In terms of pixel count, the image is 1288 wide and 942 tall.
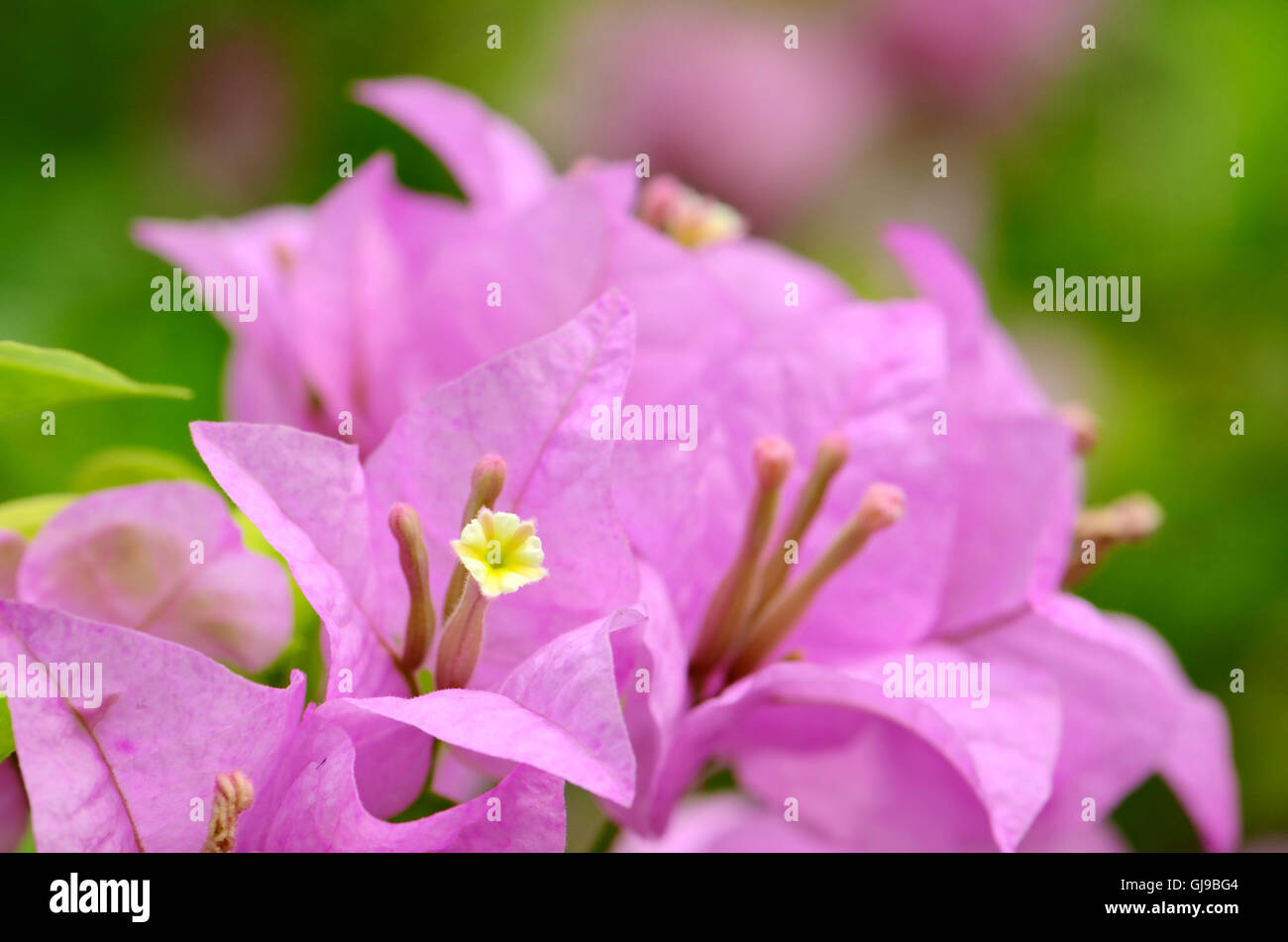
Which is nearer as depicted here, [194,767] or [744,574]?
[194,767]

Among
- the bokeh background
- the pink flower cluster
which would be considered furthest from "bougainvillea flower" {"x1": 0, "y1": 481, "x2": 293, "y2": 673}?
the bokeh background

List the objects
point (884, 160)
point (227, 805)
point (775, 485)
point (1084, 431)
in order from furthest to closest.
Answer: point (884, 160), point (1084, 431), point (775, 485), point (227, 805)

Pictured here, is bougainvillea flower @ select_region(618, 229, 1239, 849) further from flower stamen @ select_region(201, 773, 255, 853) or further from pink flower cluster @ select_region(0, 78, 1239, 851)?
flower stamen @ select_region(201, 773, 255, 853)

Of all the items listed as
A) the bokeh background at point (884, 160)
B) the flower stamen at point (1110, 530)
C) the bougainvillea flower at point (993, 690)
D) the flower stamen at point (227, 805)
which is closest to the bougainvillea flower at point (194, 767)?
the flower stamen at point (227, 805)

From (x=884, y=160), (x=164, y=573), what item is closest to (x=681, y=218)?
(x=164, y=573)

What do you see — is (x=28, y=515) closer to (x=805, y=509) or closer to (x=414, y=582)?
(x=414, y=582)

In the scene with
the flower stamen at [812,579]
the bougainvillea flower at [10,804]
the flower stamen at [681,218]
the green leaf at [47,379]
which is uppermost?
the flower stamen at [681,218]

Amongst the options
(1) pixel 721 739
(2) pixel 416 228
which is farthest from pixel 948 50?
(1) pixel 721 739

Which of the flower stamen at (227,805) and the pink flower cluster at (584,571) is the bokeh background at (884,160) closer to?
the pink flower cluster at (584,571)
